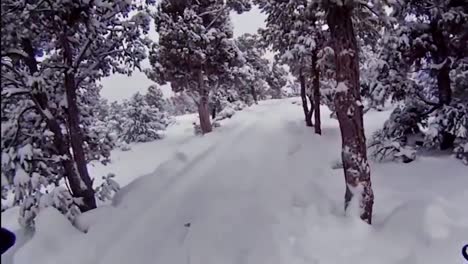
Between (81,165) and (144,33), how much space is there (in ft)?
10.3

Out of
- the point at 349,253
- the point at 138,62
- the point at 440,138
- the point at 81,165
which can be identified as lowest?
the point at 349,253

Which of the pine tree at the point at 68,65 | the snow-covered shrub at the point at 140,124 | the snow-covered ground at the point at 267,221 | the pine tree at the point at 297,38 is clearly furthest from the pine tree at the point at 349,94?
the snow-covered shrub at the point at 140,124

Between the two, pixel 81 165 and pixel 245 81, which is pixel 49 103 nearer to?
pixel 81 165

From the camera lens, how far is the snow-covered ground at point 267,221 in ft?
18.2

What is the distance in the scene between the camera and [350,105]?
6.05 metres

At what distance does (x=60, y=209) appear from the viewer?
6.81m

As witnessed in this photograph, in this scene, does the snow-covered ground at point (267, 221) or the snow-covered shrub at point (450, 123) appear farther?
the snow-covered shrub at point (450, 123)

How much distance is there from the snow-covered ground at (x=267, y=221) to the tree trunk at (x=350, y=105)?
0.46m

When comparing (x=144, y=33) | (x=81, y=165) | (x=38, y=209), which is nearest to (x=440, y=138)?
(x=144, y=33)

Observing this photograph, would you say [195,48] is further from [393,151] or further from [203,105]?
[393,151]

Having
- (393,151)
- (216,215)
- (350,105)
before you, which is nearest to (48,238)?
(216,215)

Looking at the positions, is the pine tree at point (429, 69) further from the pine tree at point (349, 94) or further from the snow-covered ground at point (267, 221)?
the pine tree at point (349, 94)

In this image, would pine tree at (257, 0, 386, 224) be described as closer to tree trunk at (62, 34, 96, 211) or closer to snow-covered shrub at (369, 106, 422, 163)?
snow-covered shrub at (369, 106, 422, 163)

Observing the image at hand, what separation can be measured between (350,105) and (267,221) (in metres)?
2.40
